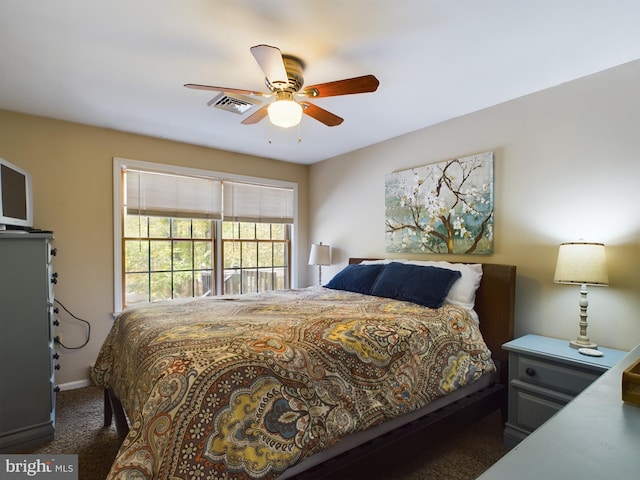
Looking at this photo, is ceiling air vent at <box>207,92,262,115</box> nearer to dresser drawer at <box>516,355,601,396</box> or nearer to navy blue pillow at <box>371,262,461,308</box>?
navy blue pillow at <box>371,262,461,308</box>

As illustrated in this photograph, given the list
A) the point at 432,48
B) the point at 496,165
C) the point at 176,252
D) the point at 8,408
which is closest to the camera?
the point at 432,48

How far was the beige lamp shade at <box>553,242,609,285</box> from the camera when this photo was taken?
1955 mm

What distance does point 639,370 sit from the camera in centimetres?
101

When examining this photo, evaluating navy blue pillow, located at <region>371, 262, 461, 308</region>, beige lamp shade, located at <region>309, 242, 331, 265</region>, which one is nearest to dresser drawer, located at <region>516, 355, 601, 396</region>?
navy blue pillow, located at <region>371, 262, 461, 308</region>

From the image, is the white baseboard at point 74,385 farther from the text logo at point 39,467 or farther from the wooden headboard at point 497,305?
the wooden headboard at point 497,305

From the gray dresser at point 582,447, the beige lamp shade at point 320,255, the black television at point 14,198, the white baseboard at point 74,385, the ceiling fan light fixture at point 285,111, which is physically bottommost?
the white baseboard at point 74,385

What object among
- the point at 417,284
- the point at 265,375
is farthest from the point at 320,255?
the point at 265,375

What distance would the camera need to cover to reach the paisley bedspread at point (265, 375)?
1.12 meters

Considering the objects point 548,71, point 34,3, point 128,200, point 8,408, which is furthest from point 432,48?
point 8,408

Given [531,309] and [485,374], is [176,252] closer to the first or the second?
[485,374]

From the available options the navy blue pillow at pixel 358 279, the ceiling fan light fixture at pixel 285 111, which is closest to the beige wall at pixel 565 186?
the navy blue pillow at pixel 358 279

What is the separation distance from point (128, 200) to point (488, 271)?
3461mm

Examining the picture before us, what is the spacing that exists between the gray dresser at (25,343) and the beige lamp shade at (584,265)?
11.2 ft

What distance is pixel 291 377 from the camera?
1.37 metres
